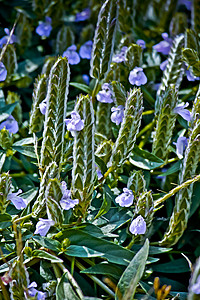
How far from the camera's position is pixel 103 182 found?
3.79 feet

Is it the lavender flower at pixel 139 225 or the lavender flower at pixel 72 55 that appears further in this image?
the lavender flower at pixel 72 55

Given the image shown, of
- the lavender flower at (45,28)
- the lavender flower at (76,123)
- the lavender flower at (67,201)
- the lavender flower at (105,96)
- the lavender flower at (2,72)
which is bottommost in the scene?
the lavender flower at (67,201)

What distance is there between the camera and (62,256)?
3.64ft

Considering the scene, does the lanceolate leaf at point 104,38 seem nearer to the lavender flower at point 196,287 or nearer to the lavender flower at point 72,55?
the lavender flower at point 72,55

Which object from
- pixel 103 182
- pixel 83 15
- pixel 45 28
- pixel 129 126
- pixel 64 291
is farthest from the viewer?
pixel 83 15

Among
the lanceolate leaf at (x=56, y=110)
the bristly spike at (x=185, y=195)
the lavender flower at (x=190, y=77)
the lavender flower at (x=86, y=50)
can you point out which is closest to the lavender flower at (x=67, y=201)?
the lanceolate leaf at (x=56, y=110)

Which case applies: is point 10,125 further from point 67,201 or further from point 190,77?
point 190,77

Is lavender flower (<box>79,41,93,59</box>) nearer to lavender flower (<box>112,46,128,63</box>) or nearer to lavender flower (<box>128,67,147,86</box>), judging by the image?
lavender flower (<box>112,46,128,63</box>)

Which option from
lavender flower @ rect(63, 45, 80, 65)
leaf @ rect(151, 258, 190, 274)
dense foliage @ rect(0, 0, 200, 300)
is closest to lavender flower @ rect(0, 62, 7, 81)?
dense foliage @ rect(0, 0, 200, 300)

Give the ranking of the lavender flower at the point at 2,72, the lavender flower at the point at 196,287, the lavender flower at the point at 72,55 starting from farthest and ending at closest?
the lavender flower at the point at 72,55, the lavender flower at the point at 2,72, the lavender flower at the point at 196,287

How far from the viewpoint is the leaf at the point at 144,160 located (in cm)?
117

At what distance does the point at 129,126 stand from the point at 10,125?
0.43 meters

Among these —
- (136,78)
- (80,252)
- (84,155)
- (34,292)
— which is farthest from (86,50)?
(34,292)

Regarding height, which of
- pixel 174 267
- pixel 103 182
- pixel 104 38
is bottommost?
pixel 174 267
